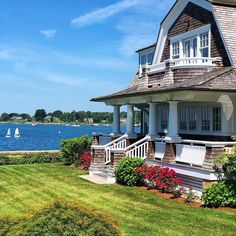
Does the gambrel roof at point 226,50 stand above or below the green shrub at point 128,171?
above

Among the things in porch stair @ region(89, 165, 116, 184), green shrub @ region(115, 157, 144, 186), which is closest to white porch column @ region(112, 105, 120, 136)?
porch stair @ region(89, 165, 116, 184)

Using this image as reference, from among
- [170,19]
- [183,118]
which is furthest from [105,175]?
[170,19]

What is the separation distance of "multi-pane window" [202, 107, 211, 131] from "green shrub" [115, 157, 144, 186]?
368cm

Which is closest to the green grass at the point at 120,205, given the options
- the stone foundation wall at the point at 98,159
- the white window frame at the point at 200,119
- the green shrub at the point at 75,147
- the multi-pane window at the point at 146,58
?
the stone foundation wall at the point at 98,159

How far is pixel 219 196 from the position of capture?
14914 millimetres

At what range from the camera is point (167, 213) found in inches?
550

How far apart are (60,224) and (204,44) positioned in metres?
15.6

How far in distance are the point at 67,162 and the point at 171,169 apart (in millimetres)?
13138

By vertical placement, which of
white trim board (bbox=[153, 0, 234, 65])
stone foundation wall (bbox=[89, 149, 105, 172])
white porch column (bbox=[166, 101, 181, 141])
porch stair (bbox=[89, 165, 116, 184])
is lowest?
porch stair (bbox=[89, 165, 116, 184])

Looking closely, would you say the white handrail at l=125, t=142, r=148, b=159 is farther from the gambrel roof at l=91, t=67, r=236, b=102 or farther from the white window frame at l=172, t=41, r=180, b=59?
the white window frame at l=172, t=41, r=180, b=59

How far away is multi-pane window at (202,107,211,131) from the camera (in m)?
21.0

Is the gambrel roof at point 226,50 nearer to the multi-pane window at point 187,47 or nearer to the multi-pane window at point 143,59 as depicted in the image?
the multi-pane window at point 187,47

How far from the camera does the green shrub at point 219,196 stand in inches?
586

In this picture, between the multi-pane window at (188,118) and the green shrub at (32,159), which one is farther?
the green shrub at (32,159)
